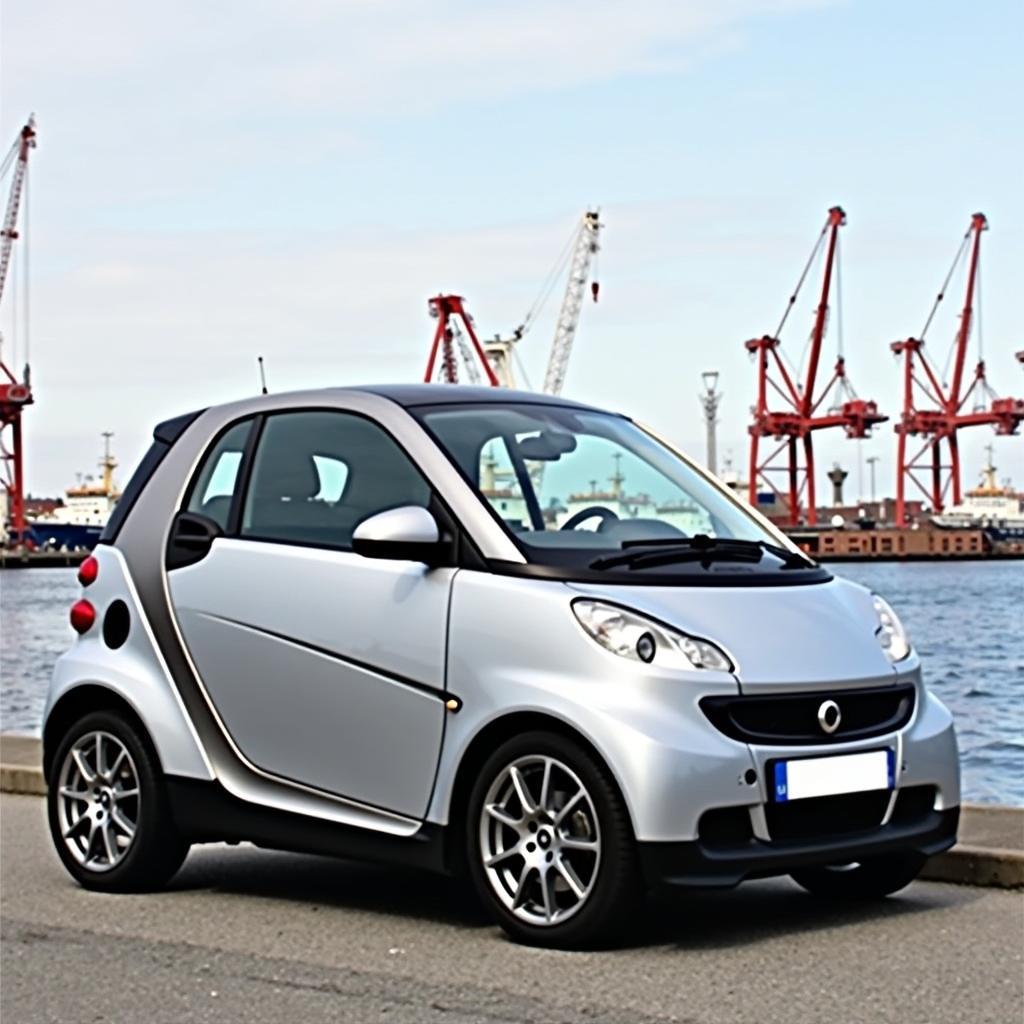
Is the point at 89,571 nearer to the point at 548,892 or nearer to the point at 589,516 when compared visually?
the point at 589,516

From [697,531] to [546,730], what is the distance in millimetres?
1026

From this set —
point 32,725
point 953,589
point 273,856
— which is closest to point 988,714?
point 32,725

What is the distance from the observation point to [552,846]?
5.65 meters

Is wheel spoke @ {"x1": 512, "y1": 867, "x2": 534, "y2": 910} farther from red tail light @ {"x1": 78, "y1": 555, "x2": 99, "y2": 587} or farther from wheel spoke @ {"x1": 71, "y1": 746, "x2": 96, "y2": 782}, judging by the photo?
red tail light @ {"x1": 78, "y1": 555, "x2": 99, "y2": 587}

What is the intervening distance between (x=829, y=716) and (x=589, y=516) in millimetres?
1036

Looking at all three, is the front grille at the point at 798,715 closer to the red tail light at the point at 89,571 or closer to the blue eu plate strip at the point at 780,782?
the blue eu plate strip at the point at 780,782

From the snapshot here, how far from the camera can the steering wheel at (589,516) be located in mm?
6250

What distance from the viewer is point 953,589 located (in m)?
75.2

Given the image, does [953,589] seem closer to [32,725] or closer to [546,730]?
[32,725]

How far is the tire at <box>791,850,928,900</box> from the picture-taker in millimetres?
6406

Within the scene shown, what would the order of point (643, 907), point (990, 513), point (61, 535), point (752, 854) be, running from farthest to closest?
point (990, 513) < point (61, 535) < point (643, 907) < point (752, 854)

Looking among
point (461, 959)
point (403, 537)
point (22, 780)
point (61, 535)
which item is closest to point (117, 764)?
point (403, 537)

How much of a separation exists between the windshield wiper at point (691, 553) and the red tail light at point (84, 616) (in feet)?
6.84

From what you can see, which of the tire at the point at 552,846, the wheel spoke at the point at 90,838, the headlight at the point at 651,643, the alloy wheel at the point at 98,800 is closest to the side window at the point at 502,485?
the headlight at the point at 651,643
